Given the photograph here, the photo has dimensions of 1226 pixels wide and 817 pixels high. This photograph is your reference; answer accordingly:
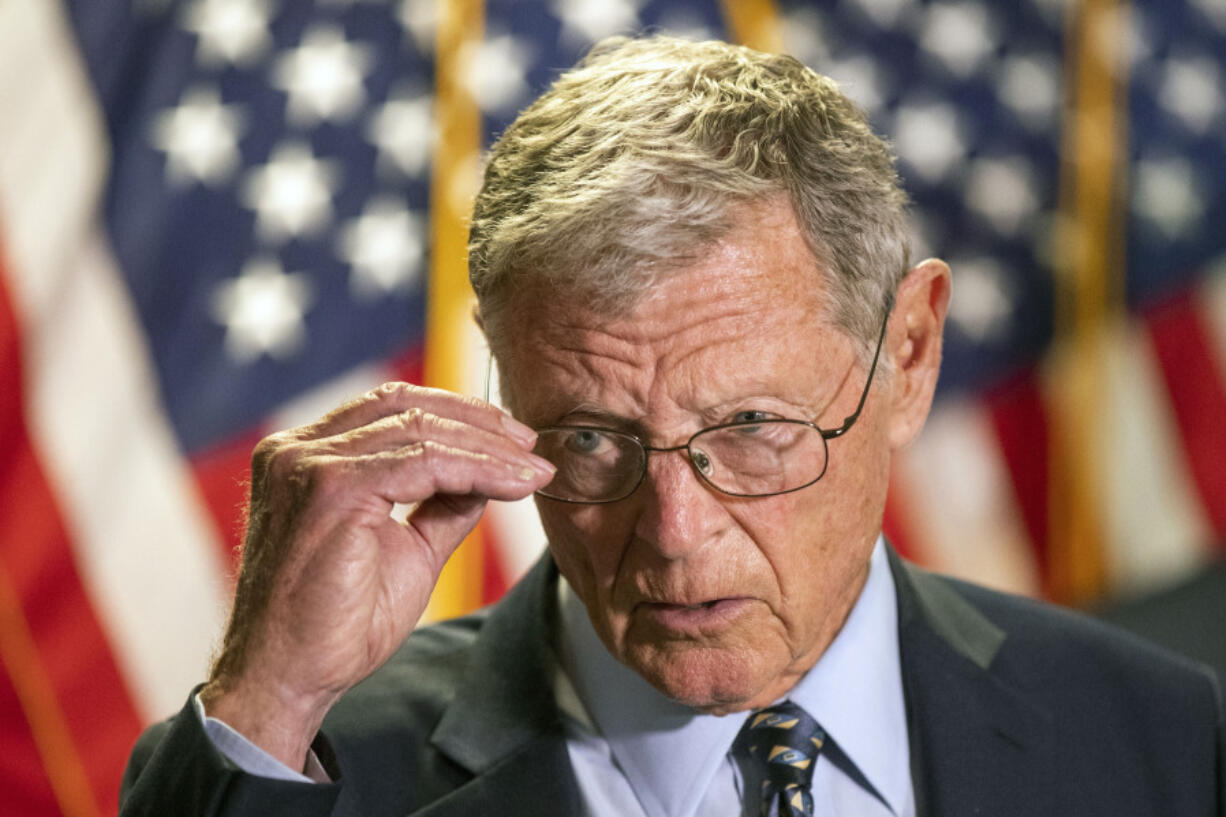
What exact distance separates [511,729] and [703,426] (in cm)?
54

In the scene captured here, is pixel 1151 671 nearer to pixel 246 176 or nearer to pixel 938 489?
pixel 938 489

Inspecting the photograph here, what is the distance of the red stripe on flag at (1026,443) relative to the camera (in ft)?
12.3

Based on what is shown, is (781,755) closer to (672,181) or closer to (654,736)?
(654,736)

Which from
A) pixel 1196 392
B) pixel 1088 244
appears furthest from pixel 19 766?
pixel 1196 392

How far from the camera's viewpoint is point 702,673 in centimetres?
167

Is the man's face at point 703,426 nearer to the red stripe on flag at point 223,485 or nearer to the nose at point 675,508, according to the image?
the nose at point 675,508

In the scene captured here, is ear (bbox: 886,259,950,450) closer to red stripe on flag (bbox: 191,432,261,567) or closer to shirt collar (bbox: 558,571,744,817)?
shirt collar (bbox: 558,571,744,817)

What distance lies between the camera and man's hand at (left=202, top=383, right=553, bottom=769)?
4.99 ft

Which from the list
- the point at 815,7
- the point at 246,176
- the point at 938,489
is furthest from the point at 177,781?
the point at 815,7

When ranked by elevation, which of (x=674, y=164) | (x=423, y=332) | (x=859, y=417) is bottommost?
(x=423, y=332)

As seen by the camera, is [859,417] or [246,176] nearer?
[859,417]

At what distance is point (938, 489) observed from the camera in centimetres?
379

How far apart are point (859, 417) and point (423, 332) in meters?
2.15

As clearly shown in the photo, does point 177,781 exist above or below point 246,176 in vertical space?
below
